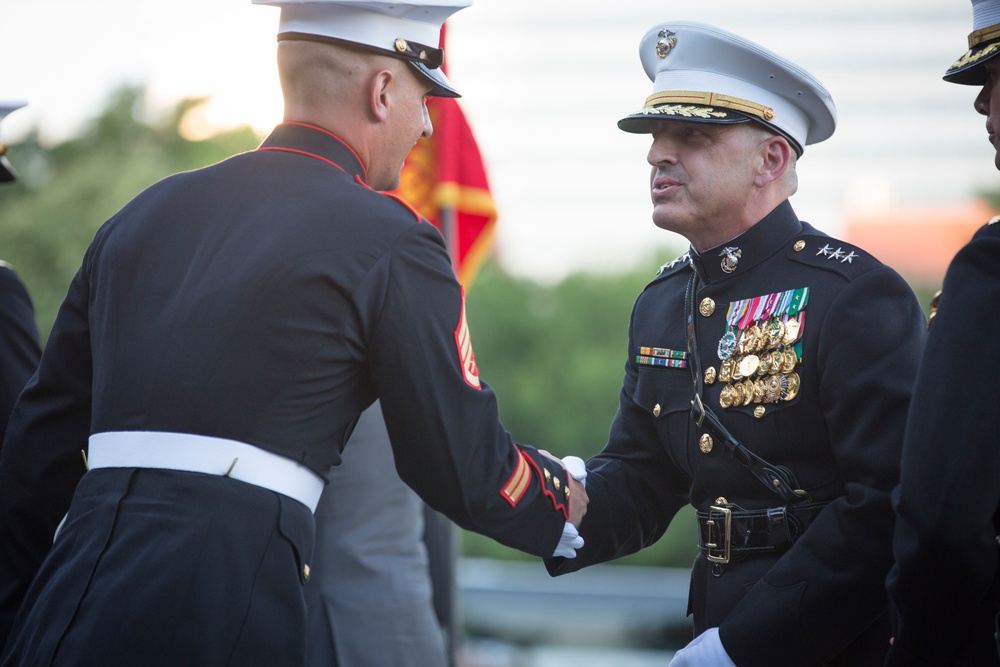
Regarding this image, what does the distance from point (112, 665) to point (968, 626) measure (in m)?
1.74

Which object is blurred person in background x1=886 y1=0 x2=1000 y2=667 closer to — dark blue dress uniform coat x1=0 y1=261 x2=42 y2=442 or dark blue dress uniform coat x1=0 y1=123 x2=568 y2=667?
dark blue dress uniform coat x1=0 y1=123 x2=568 y2=667

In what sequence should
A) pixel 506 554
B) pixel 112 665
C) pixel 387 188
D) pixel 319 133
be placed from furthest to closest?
1. pixel 506 554
2. pixel 387 188
3. pixel 319 133
4. pixel 112 665

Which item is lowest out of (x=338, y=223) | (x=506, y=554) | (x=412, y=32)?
(x=506, y=554)

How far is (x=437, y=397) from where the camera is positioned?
2559mm

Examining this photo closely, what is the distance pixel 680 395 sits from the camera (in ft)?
10.6

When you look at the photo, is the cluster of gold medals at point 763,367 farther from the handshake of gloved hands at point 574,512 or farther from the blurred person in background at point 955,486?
the blurred person in background at point 955,486

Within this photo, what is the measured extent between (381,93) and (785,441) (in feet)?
4.43

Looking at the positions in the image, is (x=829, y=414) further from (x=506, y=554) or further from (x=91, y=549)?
(x=506, y=554)

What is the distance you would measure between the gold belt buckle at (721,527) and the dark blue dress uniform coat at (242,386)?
590mm

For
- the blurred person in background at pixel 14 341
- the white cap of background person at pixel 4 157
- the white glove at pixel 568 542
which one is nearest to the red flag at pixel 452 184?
the white cap of background person at pixel 4 157

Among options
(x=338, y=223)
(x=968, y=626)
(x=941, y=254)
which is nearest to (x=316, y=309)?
(x=338, y=223)

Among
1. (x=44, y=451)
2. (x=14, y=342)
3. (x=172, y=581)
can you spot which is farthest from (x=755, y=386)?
(x=14, y=342)

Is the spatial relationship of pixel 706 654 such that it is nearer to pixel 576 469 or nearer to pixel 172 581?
pixel 576 469

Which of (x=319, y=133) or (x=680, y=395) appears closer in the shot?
(x=319, y=133)
